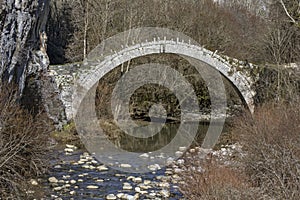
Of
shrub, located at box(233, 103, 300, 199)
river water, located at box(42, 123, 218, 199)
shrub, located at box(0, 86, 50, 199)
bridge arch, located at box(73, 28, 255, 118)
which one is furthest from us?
bridge arch, located at box(73, 28, 255, 118)

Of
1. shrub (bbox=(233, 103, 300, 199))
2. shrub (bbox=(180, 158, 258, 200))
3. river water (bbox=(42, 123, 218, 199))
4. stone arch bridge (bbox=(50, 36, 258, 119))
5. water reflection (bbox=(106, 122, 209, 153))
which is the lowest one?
river water (bbox=(42, 123, 218, 199))

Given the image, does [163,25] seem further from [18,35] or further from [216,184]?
[216,184]

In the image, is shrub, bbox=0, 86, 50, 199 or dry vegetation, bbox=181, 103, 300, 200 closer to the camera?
dry vegetation, bbox=181, 103, 300, 200

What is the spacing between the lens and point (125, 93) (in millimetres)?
14562

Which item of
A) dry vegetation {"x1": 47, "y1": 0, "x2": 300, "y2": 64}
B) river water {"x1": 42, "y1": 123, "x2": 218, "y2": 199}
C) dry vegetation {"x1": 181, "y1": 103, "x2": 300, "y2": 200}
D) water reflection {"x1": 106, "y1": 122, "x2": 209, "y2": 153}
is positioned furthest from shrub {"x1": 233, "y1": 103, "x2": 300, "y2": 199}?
dry vegetation {"x1": 47, "y1": 0, "x2": 300, "y2": 64}

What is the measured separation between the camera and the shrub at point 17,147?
19.2 ft

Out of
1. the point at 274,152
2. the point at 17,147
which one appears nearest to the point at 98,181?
the point at 17,147

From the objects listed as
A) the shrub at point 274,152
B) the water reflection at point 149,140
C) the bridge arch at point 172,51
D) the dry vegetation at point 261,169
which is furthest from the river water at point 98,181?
the bridge arch at point 172,51

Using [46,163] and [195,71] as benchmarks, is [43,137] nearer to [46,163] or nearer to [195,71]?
[46,163]

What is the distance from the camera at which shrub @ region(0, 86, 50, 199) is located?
19.2 ft

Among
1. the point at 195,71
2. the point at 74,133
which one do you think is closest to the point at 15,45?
the point at 74,133

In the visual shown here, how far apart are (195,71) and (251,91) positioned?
10.6 ft

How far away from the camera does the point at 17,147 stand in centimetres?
630

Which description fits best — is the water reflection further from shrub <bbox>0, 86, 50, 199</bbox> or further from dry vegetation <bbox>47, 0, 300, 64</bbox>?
dry vegetation <bbox>47, 0, 300, 64</bbox>
